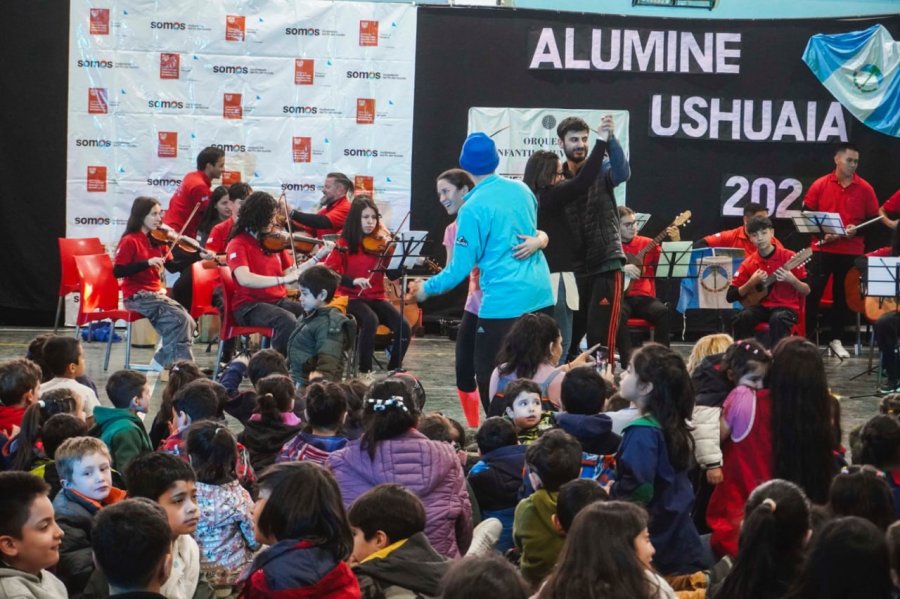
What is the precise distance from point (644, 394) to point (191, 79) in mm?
8652

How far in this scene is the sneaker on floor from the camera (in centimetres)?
412

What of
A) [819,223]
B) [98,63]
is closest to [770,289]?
[819,223]

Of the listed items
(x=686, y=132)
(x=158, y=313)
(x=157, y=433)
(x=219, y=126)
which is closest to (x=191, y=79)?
(x=219, y=126)

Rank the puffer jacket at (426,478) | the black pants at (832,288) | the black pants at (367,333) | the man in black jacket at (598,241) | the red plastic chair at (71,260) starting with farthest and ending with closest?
1. the black pants at (832,288)
2. the red plastic chair at (71,260)
3. the black pants at (367,333)
4. the man in black jacket at (598,241)
5. the puffer jacket at (426,478)

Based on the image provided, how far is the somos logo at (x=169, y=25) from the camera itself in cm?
1186

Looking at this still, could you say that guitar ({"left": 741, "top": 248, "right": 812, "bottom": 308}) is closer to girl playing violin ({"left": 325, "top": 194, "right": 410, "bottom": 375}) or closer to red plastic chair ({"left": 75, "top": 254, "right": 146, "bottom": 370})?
girl playing violin ({"left": 325, "top": 194, "right": 410, "bottom": 375})

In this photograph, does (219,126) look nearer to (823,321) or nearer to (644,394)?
(823,321)

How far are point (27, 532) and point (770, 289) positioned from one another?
25.9ft

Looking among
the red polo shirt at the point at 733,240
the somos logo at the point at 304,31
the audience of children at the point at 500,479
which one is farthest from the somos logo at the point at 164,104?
the audience of children at the point at 500,479

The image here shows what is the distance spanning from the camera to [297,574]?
3.25 m

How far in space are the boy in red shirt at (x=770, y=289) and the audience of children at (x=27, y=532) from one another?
7560 mm

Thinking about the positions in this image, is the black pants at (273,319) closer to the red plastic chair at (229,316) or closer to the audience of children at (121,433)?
the red plastic chair at (229,316)

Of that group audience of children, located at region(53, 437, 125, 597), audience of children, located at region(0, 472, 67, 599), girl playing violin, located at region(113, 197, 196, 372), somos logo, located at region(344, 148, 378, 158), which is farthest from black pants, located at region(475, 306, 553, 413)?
somos logo, located at region(344, 148, 378, 158)

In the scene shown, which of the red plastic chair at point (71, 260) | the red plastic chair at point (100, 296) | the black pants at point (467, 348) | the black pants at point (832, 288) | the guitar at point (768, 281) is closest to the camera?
the black pants at point (467, 348)
